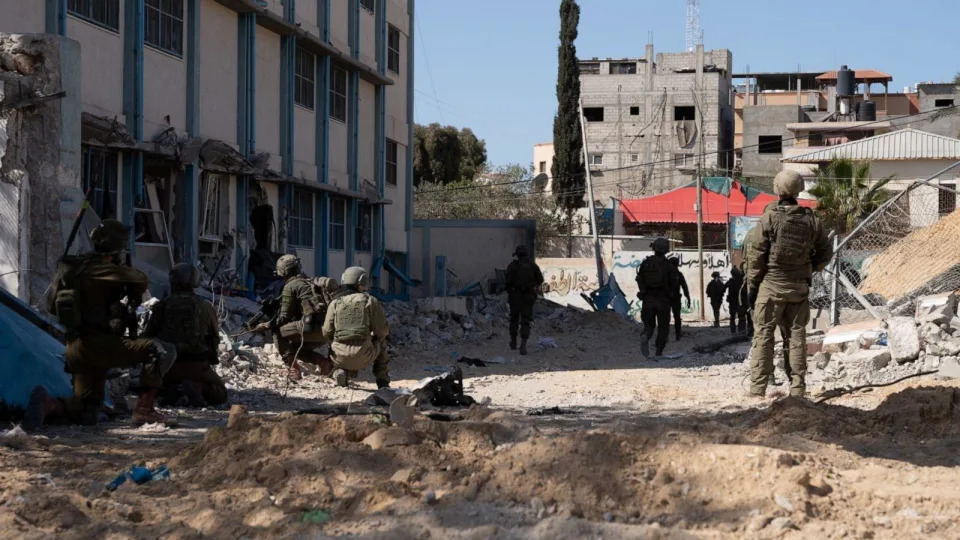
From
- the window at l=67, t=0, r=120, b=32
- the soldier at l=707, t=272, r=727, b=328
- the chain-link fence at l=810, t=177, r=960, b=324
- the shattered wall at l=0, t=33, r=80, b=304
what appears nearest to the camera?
the shattered wall at l=0, t=33, r=80, b=304

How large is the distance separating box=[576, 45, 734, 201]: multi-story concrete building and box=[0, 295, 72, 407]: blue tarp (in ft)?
184

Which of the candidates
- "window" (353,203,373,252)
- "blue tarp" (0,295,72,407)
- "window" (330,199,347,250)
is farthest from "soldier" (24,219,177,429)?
"window" (353,203,373,252)

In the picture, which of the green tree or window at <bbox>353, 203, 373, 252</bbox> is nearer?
window at <bbox>353, 203, 373, 252</bbox>

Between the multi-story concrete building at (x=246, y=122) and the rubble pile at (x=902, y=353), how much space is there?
8.26 m

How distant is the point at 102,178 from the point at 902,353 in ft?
33.5

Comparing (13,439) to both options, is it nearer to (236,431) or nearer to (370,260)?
(236,431)

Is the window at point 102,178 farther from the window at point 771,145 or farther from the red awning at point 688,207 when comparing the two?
the window at point 771,145

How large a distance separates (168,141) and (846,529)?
13925 millimetres

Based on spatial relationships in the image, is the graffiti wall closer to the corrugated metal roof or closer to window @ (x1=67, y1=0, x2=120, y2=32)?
the corrugated metal roof

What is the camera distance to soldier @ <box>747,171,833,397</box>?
986 cm

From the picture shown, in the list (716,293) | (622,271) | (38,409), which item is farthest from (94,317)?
(622,271)

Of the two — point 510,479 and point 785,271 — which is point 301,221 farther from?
point 510,479

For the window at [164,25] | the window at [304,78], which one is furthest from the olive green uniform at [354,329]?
the window at [304,78]

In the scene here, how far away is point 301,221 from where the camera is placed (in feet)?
77.0
